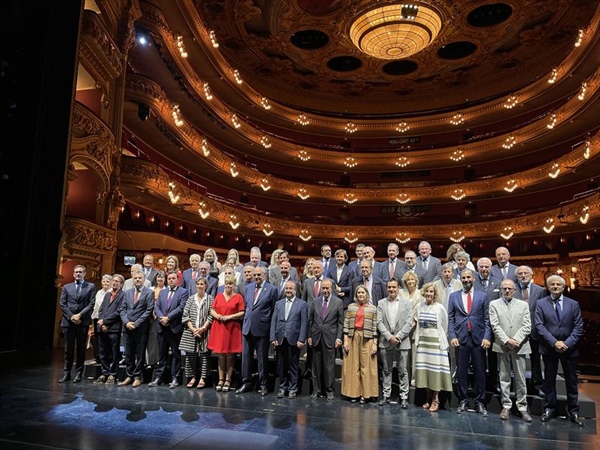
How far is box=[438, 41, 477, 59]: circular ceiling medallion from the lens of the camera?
20906 mm

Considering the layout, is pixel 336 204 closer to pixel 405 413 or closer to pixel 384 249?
pixel 384 249

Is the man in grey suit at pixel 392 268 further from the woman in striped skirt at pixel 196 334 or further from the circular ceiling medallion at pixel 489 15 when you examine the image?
the circular ceiling medallion at pixel 489 15

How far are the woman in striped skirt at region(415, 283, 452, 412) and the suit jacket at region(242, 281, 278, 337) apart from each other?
183 cm

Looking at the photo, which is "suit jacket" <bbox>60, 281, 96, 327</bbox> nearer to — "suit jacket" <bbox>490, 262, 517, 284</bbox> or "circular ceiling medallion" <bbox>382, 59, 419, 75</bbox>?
"suit jacket" <bbox>490, 262, 517, 284</bbox>

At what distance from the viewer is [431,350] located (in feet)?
16.2

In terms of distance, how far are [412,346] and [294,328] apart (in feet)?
4.81

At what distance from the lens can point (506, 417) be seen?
459 centimetres

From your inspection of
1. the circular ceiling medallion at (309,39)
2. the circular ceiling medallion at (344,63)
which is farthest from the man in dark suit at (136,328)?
the circular ceiling medallion at (344,63)

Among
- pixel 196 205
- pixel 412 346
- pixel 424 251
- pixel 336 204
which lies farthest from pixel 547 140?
pixel 412 346

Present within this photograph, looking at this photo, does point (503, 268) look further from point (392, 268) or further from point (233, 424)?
point (233, 424)

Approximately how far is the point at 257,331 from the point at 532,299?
3345 mm

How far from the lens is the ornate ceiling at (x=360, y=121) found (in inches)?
627

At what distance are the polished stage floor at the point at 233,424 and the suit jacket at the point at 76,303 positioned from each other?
866mm

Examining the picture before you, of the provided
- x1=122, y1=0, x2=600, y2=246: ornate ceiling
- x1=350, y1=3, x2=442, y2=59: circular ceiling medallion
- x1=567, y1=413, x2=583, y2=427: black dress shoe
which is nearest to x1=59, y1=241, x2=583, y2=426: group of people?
x1=567, y1=413, x2=583, y2=427: black dress shoe
